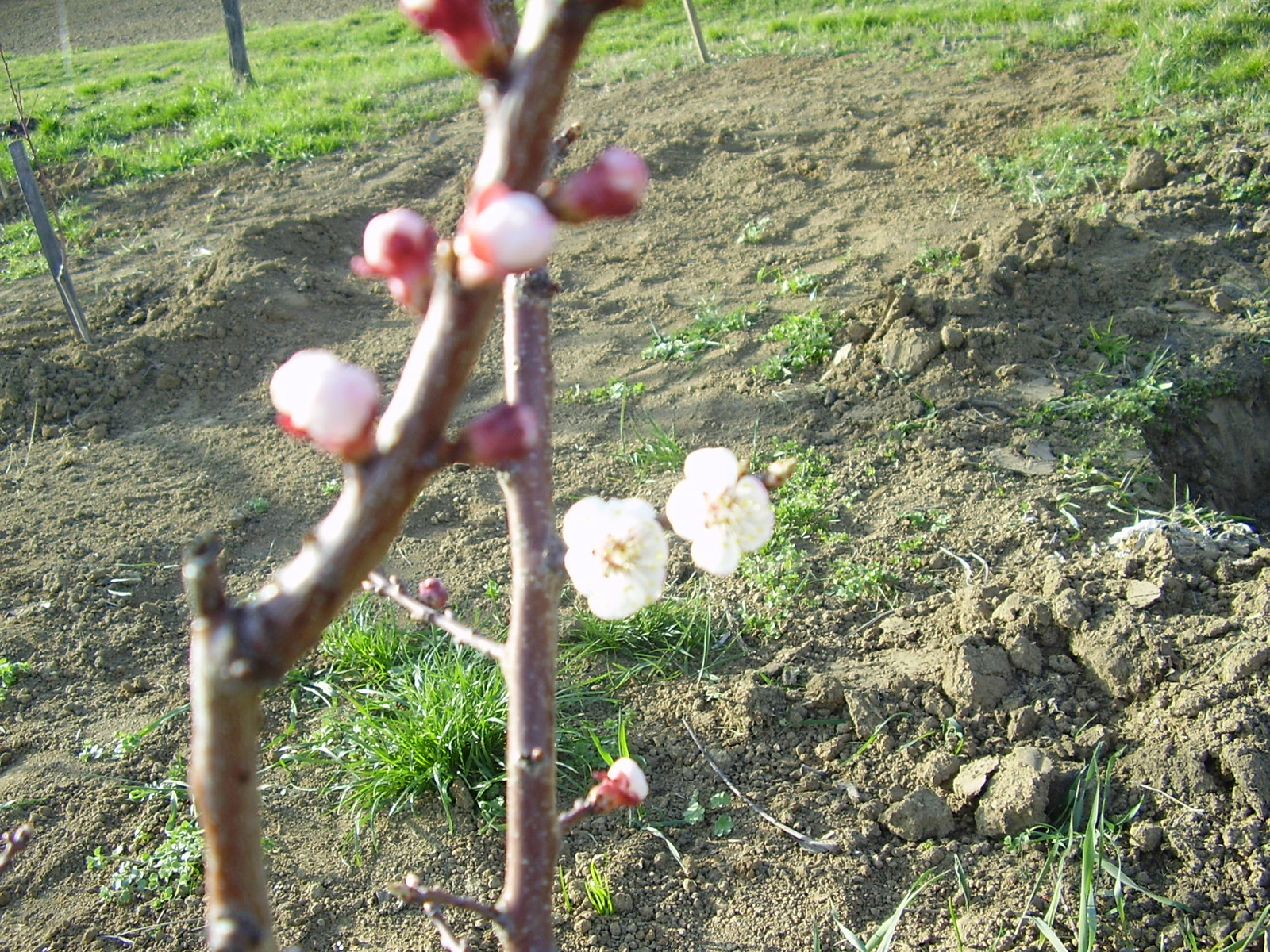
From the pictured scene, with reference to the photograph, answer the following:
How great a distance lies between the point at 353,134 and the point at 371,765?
5.76 meters

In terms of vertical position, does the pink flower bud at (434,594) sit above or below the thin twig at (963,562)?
Answer: above

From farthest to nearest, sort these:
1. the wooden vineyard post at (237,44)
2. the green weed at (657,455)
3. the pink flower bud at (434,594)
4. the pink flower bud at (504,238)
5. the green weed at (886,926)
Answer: the wooden vineyard post at (237,44)
the green weed at (657,455)
the green weed at (886,926)
the pink flower bud at (434,594)
the pink flower bud at (504,238)

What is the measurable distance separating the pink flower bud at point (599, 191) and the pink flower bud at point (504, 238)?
0.20 feet

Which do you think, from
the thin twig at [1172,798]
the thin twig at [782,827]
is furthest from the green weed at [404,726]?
the thin twig at [1172,798]

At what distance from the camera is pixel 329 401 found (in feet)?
2.05

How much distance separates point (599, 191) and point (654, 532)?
0.41 metres

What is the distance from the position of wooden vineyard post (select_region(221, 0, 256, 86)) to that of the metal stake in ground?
16.0ft

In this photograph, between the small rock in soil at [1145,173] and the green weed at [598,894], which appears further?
the small rock in soil at [1145,173]

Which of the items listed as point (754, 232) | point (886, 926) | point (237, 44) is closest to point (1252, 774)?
point (886, 926)

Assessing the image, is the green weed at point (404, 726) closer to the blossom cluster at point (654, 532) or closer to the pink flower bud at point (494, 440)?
the blossom cluster at point (654, 532)

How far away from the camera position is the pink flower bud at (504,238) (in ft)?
1.93

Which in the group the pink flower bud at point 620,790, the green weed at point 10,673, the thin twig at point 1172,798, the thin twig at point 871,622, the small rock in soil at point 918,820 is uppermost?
the pink flower bud at point 620,790

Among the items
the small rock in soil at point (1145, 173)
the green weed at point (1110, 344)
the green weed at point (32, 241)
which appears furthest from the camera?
the green weed at point (32, 241)

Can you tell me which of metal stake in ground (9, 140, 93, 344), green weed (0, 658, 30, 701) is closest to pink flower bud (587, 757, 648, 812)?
green weed (0, 658, 30, 701)
